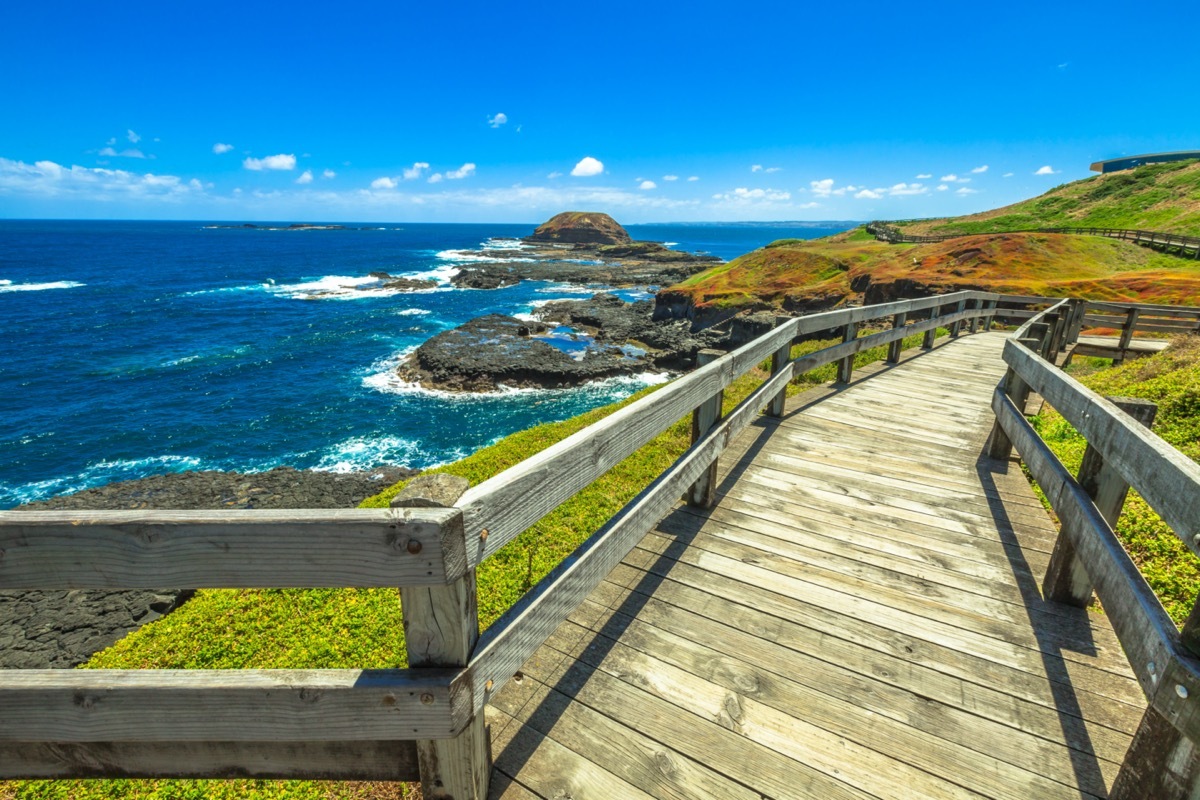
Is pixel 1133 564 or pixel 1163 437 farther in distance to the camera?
pixel 1163 437

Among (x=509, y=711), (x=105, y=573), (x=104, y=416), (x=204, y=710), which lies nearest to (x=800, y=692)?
(x=509, y=711)

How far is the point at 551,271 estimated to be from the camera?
3536 inches

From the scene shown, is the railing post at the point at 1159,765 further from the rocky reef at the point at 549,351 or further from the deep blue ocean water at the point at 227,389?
the rocky reef at the point at 549,351

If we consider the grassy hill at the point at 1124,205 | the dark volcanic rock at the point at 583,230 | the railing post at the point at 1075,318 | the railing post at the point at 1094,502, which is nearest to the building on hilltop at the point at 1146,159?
the grassy hill at the point at 1124,205

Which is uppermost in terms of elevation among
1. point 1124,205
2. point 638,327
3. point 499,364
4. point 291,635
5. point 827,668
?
point 1124,205

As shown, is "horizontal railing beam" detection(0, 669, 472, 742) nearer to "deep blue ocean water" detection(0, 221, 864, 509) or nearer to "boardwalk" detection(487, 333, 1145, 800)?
"boardwalk" detection(487, 333, 1145, 800)

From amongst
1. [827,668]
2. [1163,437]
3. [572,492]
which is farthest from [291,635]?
[1163,437]

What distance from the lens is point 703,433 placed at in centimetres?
431

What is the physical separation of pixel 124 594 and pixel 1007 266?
4628 cm

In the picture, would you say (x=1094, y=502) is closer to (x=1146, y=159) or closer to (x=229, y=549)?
(x=229, y=549)

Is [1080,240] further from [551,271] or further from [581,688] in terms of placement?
[551,271]

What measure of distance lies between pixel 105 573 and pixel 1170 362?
469 inches

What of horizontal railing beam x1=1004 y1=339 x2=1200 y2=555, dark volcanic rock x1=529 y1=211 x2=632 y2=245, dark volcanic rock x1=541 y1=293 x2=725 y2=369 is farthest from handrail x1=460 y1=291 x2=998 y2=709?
dark volcanic rock x1=529 y1=211 x2=632 y2=245

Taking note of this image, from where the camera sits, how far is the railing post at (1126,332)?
11.4m
